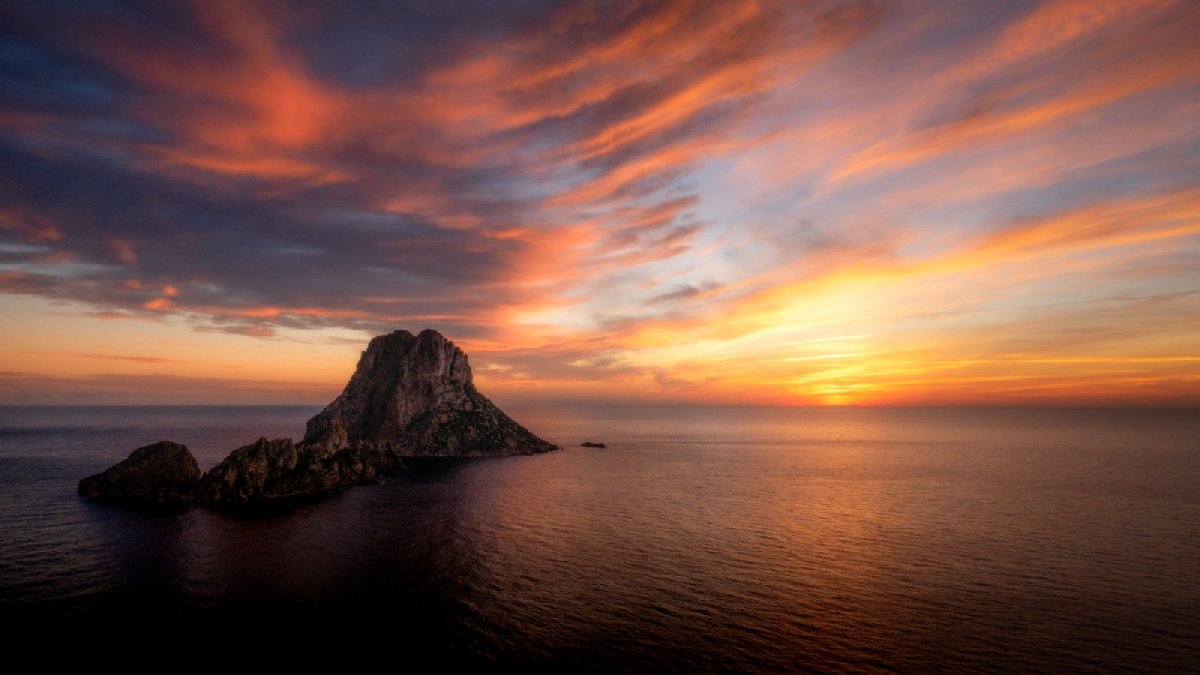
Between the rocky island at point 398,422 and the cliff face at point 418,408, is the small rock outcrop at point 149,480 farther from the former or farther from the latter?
the cliff face at point 418,408

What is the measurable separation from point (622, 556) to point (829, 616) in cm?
2610

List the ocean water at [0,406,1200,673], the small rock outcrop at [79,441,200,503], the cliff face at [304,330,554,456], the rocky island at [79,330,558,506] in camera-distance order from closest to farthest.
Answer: the ocean water at [0,406,1200,673]
the small rock outcrop at [79,441,200,503]
the rocky island at [79,330,558,506]
the cliff face at [304,330,554,456]

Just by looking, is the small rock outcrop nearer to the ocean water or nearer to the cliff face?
the ocean water

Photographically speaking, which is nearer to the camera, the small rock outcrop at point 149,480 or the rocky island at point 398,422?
the small rock outcrop at point 149,480

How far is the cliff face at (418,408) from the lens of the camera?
18000 cm

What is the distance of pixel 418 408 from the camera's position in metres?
A: 188

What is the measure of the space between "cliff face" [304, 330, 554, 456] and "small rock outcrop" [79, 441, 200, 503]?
68.7m

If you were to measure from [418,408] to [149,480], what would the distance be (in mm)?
91105

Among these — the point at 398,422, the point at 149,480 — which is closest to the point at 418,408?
the point at 398,422

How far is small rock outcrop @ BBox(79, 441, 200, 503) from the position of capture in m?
96.9

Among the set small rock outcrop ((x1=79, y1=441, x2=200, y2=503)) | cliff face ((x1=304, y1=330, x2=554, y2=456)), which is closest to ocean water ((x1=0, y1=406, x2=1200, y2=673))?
small rock outcrop ((x1=79, y1=441, x2=200, y2=503))

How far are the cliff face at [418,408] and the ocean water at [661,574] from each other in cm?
6781

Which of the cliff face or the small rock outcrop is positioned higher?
the cliff face

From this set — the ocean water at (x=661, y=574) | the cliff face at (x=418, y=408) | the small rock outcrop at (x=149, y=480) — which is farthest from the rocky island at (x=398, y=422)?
the small rock outcrop at (x=149, y=480)
